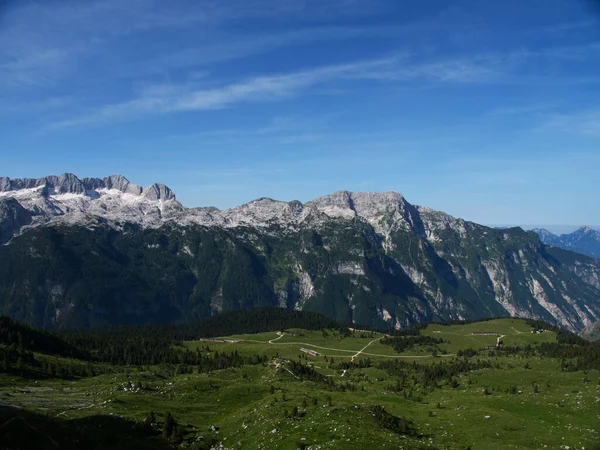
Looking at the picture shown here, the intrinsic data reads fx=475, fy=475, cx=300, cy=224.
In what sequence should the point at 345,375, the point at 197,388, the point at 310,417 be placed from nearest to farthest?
the point at 310,417, the point at 197,388, the point at 345,375

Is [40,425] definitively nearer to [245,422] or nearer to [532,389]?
[245,422]

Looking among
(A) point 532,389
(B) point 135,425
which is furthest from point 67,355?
(A) point 532,389

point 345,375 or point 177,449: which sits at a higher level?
point 177,449

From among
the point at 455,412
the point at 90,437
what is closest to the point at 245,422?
the point at 90,437

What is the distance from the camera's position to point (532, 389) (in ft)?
415

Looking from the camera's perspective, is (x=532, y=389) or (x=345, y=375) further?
(x=345, y=375)

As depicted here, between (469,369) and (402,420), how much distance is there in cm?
10470

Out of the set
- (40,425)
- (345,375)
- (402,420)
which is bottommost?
(345,375)

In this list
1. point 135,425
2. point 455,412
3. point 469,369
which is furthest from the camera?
point 469,369

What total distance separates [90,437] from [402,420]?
49302 millimetres

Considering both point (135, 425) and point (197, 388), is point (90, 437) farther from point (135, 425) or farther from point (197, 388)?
point (197, 388)

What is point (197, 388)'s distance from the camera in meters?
100

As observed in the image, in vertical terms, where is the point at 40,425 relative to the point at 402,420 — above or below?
above

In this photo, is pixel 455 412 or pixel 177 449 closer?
pixel 177 449
